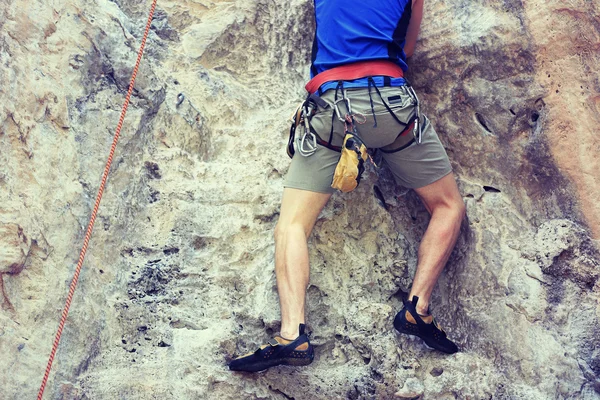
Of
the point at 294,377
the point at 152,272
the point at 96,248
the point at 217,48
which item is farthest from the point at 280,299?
the point at 217,48

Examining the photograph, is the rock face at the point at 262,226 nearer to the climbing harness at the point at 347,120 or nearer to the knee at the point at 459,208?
the knee at the point at 459,208

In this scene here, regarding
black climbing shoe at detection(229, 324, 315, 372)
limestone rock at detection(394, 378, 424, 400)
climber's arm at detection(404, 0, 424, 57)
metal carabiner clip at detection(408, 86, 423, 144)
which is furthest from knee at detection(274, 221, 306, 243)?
climber's arm at detection(404, 0, 424, 57)

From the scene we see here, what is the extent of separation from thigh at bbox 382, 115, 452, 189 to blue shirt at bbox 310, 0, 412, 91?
0.35 m

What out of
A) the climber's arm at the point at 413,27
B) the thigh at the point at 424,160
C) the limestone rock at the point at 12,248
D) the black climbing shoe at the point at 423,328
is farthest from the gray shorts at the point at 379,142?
the limestone rock at the point at 12,248

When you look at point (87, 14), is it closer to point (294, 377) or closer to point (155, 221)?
point (155, 221)

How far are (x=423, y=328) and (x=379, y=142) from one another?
970 millimetres

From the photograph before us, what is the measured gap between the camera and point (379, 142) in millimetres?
3371

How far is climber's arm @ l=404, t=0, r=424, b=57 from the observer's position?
354 centimetres

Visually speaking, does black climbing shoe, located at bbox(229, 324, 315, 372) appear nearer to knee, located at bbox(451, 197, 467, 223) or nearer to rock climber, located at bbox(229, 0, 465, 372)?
rock climber, located at bbox(229, 0, 465, 372)

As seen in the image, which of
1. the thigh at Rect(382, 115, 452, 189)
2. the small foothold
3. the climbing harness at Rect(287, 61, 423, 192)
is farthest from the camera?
the small foothold

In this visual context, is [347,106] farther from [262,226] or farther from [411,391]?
[411,391]

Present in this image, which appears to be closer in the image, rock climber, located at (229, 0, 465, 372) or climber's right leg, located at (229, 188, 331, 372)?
climber's right leg, located at (229, 188, 331, 372)

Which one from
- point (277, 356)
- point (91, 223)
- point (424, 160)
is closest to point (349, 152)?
point (424, 160)

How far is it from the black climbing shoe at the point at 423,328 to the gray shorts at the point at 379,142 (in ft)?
2.28
